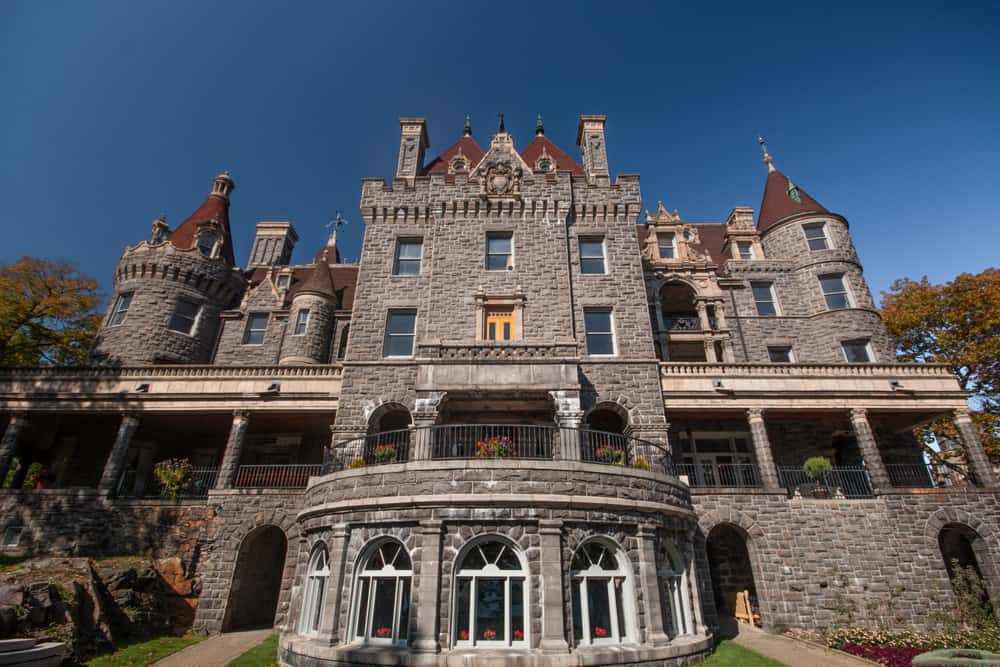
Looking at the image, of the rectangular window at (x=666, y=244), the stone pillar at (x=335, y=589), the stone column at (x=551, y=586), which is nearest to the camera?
the stone column at (x=551, y=586)

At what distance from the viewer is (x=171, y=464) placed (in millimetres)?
19750

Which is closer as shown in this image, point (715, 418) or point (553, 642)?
point (553, 642)

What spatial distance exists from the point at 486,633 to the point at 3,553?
1948 centimetres

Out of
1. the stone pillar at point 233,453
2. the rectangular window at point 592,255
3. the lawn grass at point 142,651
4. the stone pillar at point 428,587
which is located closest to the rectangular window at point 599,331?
the rectangular window at point 592,255

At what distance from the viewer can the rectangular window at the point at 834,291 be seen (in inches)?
955

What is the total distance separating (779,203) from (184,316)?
112 feet

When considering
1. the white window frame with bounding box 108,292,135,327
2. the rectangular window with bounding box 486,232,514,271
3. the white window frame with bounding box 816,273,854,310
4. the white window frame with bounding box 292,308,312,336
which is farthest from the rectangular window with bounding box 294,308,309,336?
the white window frame with bounding box 816,273,854,310

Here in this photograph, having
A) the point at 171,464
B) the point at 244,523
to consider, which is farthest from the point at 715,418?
the point at 171,464

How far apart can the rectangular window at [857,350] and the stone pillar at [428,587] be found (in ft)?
72.3

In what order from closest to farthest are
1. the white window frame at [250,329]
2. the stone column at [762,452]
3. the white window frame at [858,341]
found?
the stone column at [762,452] → the white window frame at [858,341] → the white window frame at [250,329]

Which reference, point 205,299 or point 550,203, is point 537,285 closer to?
point 550,203

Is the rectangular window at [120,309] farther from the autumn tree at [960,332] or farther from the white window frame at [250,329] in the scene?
the autumn tree at [960,332]

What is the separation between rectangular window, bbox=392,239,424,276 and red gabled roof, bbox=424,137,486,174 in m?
4.80

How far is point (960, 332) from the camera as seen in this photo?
25953mm
